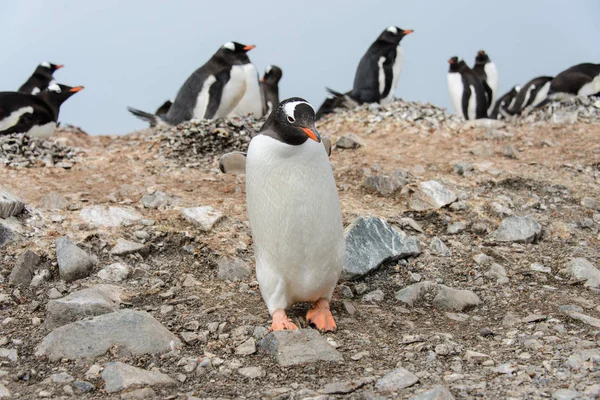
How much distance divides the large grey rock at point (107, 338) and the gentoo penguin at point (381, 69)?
27.3 ft

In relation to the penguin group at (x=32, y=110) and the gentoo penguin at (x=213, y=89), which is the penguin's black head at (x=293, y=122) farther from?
the gentoo penguin at (x=213, y=89)

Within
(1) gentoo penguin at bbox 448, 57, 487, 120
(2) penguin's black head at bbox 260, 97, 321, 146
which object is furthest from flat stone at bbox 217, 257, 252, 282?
(1) gentoo penguin at bbox 448, 57, 487, 120

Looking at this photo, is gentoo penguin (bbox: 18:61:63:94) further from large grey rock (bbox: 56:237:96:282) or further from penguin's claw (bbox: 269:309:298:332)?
penguin's claw (bbox: 269:309:298:332)

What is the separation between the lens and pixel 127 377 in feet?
10.1

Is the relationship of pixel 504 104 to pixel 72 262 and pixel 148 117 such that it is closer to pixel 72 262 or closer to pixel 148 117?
pixel 148 117

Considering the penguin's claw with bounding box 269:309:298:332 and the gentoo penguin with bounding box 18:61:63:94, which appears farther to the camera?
the gentoo penguin with bounding box 18:61:63:94

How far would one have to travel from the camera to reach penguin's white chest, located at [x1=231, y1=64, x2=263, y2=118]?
10.2 m

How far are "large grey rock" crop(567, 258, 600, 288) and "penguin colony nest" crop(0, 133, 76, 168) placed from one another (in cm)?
485

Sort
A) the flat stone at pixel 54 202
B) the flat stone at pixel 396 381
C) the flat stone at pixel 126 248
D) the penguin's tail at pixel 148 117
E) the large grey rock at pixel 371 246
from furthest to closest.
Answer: the penguin's tail at pixel 148 117 < the flat stone at pixel 54 202 < the flat stone at pixel 126 248 < the large grey rock at pixel 371 246 < the flat stone at pixel 396 381

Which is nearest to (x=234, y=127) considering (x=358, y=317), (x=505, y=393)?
(x=358, y=317)

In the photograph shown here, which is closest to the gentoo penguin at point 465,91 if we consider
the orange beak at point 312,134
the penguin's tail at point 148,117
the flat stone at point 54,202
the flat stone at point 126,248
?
the penguin's tail at point 148,117

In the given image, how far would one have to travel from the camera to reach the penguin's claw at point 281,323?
3656 millimetres

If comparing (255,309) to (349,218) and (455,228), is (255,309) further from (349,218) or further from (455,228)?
(455,228)

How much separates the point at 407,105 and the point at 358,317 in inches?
238
